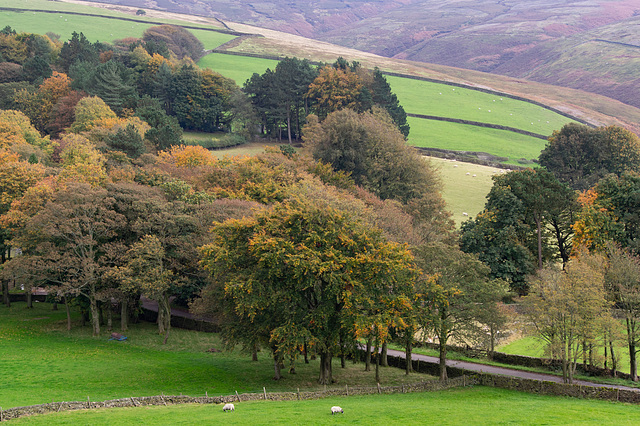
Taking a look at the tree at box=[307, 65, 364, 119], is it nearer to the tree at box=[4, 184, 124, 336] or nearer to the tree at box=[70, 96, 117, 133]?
the tree at box=[70, 96, 117, 133]

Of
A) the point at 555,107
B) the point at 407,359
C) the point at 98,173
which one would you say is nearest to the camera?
the point at 407,359

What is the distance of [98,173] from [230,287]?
3746cm

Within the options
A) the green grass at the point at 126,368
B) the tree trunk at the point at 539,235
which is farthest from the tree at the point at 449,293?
the tree trunk at the point at 539,235

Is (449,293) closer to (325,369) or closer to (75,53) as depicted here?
(325,369)

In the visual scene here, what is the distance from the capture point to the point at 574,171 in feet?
313

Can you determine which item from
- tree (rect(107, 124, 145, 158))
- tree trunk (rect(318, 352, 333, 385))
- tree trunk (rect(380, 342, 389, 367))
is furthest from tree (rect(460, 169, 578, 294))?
tree (rect(107, 124, 145, 158))

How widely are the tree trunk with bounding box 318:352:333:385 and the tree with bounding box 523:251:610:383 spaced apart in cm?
1633

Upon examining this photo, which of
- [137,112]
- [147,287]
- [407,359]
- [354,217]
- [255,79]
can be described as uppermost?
[255,79]

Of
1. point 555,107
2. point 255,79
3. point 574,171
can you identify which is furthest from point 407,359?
point 555,107

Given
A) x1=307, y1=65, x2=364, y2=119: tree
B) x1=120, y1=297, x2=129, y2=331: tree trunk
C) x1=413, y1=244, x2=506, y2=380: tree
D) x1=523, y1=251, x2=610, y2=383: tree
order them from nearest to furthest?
1. x1=523, y1=251, x2=610, y2=383: tree
2. x1=413, y1=244, x2=506, y2=380: tree
3. x1=120, y1=297, x2=129, y2=331: tree trunk
4. x1=307, y1=65, x2=364, y2=119: tree

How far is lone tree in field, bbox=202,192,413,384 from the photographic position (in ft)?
124

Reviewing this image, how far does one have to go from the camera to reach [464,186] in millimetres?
99375

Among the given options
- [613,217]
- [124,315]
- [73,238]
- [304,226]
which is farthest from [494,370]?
[73,238]

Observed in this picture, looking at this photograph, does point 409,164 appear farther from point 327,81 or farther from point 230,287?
point 230,287
